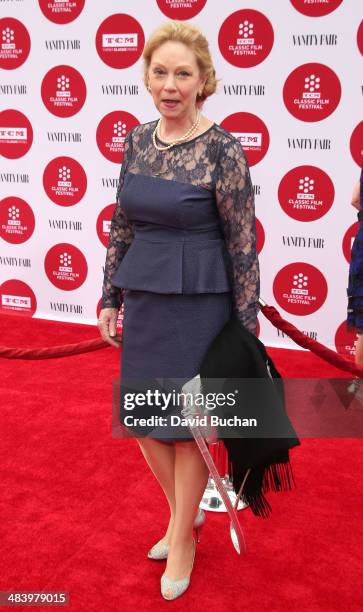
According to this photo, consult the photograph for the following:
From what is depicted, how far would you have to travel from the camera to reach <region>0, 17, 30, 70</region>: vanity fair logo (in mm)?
5008

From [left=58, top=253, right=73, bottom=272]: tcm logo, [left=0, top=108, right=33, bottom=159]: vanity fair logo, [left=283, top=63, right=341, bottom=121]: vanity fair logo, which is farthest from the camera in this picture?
[left=58, top=253, right=73, bottom=272]: tcm logo

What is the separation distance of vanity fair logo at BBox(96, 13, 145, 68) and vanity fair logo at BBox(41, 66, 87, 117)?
0.26 metres

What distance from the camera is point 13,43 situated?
5.05m

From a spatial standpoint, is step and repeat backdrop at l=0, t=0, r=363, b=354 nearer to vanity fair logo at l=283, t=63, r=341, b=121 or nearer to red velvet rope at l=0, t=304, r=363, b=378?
vanity fair logo at l=283, t=63, r=341, b=121

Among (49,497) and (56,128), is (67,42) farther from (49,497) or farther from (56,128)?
(49,497)

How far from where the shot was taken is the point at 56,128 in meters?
5.06

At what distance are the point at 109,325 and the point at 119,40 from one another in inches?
122

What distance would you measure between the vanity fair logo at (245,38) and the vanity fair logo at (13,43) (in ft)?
4.90

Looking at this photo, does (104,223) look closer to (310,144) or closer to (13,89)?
(13,89)

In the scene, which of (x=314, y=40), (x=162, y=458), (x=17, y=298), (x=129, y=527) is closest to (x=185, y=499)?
(x=162, y=458)

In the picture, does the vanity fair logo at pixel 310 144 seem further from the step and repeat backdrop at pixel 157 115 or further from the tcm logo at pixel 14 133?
the tcm logo at pixel 14 133

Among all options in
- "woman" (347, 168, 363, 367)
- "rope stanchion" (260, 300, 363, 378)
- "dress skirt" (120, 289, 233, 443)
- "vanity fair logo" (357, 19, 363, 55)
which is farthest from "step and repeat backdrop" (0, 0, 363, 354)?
"dress skirt" (120, 289, 233, 443)

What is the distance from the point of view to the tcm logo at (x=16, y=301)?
548 centimetres

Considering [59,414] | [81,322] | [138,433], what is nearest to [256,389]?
[138,433]
